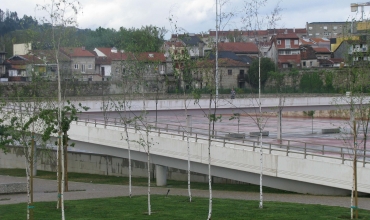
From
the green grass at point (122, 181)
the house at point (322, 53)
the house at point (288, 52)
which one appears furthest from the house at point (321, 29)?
the green grass at point (122, 181)

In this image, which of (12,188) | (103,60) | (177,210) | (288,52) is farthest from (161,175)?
(288,52)

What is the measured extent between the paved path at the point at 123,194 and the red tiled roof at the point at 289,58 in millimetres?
70413

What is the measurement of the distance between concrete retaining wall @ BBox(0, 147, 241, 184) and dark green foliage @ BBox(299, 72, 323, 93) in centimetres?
3669

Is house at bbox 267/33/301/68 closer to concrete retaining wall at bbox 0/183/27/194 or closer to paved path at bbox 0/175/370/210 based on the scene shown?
paved path at bbox 0/175/370/210

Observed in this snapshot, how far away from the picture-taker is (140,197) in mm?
31609

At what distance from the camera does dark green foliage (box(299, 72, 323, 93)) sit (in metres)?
83.1

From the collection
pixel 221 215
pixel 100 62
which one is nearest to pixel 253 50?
pixel 100 62

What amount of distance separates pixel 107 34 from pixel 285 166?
12613 cm

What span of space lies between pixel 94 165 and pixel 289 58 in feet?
214

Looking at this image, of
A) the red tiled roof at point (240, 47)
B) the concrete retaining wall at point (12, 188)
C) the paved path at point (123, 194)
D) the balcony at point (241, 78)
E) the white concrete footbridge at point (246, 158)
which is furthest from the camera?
the red tiled roof at point (240, 47)

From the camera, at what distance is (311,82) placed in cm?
8731

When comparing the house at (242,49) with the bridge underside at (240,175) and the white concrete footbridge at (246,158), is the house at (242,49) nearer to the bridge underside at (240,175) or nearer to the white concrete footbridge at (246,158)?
the white concrete footbridge at (246,158)

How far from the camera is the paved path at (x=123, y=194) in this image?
95.5 feet

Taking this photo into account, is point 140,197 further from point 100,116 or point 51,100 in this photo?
point 100,116
